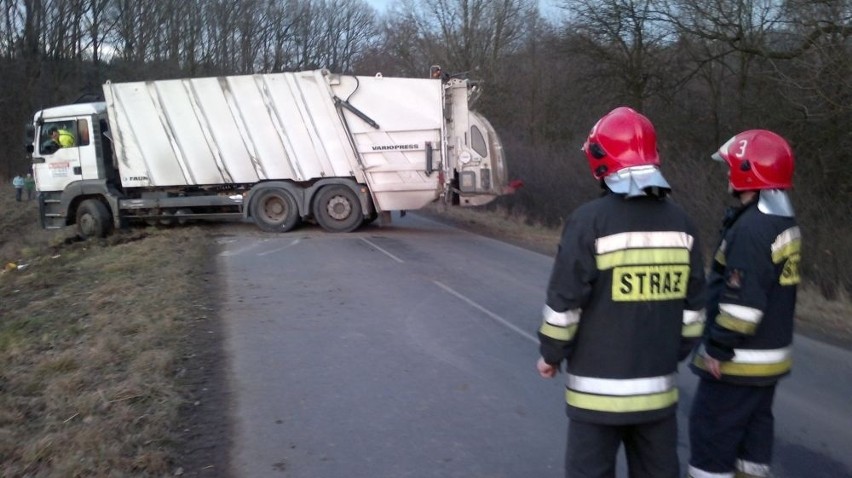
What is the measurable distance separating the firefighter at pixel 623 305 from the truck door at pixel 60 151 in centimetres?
1779

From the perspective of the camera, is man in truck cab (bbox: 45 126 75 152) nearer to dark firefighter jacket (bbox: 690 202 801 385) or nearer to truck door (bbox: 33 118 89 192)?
truck door (bbox: 33 118 89 192)

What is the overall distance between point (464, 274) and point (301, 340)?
4.62m

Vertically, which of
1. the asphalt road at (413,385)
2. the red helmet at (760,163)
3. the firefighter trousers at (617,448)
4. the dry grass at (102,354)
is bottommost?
the asphalt road at (413,385)

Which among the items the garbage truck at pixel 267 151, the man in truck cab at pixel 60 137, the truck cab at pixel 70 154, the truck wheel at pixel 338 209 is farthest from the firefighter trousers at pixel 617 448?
the man in truck cab at pixel 60 137

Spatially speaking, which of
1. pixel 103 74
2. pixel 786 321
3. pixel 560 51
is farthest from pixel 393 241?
pixel 103 74

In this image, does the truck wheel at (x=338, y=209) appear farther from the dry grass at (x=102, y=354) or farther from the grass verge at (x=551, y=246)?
the dry grass at (x=102, y=354)

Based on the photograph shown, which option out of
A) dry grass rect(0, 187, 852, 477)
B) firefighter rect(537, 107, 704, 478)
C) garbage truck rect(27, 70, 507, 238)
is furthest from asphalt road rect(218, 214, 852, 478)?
garbage truck rect(27, 70, 507, 238)

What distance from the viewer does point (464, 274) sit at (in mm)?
12633

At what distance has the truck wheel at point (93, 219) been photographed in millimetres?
19234

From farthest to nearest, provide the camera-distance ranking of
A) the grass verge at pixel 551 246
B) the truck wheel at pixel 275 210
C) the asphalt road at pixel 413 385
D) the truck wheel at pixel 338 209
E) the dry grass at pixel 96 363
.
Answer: the truck wheel at pixel 275 210 → the truck wheel at pixel 338 209 → the grass verge at pixel 551 246 → the asphalt road at pixel 413 385 → the dry grass at pixel 96 363

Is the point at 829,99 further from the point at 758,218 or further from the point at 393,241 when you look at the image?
the point at 758,218

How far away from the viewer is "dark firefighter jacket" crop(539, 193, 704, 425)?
127 inches

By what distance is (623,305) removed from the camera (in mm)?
3240

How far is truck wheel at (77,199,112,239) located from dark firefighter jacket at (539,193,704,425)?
17.7 m
